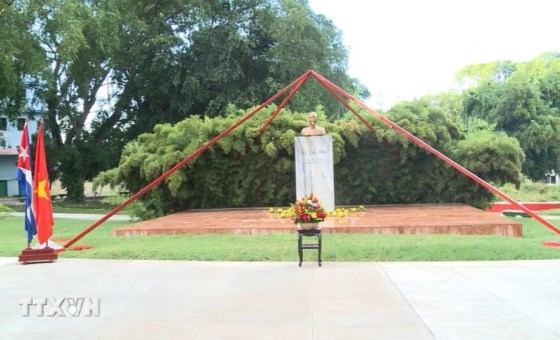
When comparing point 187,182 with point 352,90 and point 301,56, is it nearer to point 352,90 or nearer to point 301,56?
point 301,56

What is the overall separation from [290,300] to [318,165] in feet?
30.8

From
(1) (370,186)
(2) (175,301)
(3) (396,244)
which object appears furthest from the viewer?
(1) (370,186)

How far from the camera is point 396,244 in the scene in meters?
10.1

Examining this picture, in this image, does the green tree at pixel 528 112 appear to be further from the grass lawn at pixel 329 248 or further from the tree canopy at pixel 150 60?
the grass lawn at pixel 329 248

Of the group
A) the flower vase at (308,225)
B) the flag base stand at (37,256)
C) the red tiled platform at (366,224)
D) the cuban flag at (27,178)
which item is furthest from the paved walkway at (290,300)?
the red tiled platform at (366,224)

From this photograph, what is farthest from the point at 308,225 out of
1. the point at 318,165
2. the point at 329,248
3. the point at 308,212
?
the point at 318,165

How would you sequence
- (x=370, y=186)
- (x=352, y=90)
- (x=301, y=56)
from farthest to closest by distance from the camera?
1. (x=352, y=90)
2. (x=301, y=56)
3. (x=370, y=186)

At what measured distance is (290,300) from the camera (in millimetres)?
6527

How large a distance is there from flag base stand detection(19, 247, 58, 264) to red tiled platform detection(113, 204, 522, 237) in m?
3.48

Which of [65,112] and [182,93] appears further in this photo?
[65,112]

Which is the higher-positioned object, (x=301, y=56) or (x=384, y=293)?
(x=301, y=56)

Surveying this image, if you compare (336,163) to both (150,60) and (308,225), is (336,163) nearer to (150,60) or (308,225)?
(308,225)

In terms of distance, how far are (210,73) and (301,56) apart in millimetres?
4879

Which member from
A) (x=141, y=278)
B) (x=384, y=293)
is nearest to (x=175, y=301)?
(x=141, y=278)
